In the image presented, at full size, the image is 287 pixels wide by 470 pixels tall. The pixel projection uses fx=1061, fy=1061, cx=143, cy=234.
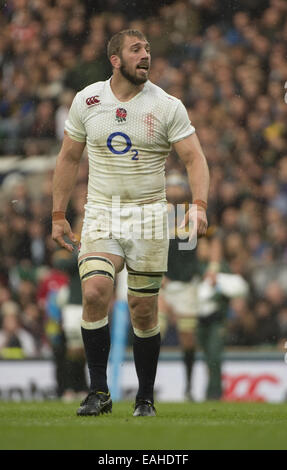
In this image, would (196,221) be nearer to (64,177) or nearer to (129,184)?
(129,184)

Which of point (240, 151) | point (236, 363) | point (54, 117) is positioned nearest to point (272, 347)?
point (236, 363)

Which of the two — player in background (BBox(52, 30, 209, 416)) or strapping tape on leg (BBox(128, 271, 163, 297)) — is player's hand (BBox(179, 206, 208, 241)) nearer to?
player in background (BBox(52, 30, 209, 416))

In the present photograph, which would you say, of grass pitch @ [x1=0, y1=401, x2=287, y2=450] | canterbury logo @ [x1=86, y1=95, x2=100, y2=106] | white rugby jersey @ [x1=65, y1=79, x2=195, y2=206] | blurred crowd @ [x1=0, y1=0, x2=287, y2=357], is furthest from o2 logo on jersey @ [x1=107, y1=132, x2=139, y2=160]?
blurred crowd @ [x1=0, y1=0, x2=287, y2=357]

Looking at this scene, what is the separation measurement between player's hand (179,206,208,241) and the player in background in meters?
0.02

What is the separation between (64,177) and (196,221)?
38.1 inches

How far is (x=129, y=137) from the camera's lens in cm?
625

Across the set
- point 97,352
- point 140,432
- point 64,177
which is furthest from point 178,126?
point 140,432

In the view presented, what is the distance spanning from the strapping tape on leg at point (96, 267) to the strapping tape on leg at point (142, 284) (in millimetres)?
201

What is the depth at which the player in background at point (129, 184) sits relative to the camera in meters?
6.20

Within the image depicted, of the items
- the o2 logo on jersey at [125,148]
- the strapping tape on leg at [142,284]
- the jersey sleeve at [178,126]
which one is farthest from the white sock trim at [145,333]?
the jersey sleeve at [178,126]

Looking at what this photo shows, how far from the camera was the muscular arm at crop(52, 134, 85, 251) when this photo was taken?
6.48 m

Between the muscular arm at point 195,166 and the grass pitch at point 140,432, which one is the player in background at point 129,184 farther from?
the grass pitch at point 140,432

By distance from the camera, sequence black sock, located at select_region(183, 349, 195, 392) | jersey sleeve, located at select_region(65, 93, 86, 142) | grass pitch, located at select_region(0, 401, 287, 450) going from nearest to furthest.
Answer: grass pitch, located at select_region(0, 401, 287, 450) < jersey sleeve, located at select_region(65, 93, 86, 142) < black sock, located at select_region(183, 349, 195, 392)
